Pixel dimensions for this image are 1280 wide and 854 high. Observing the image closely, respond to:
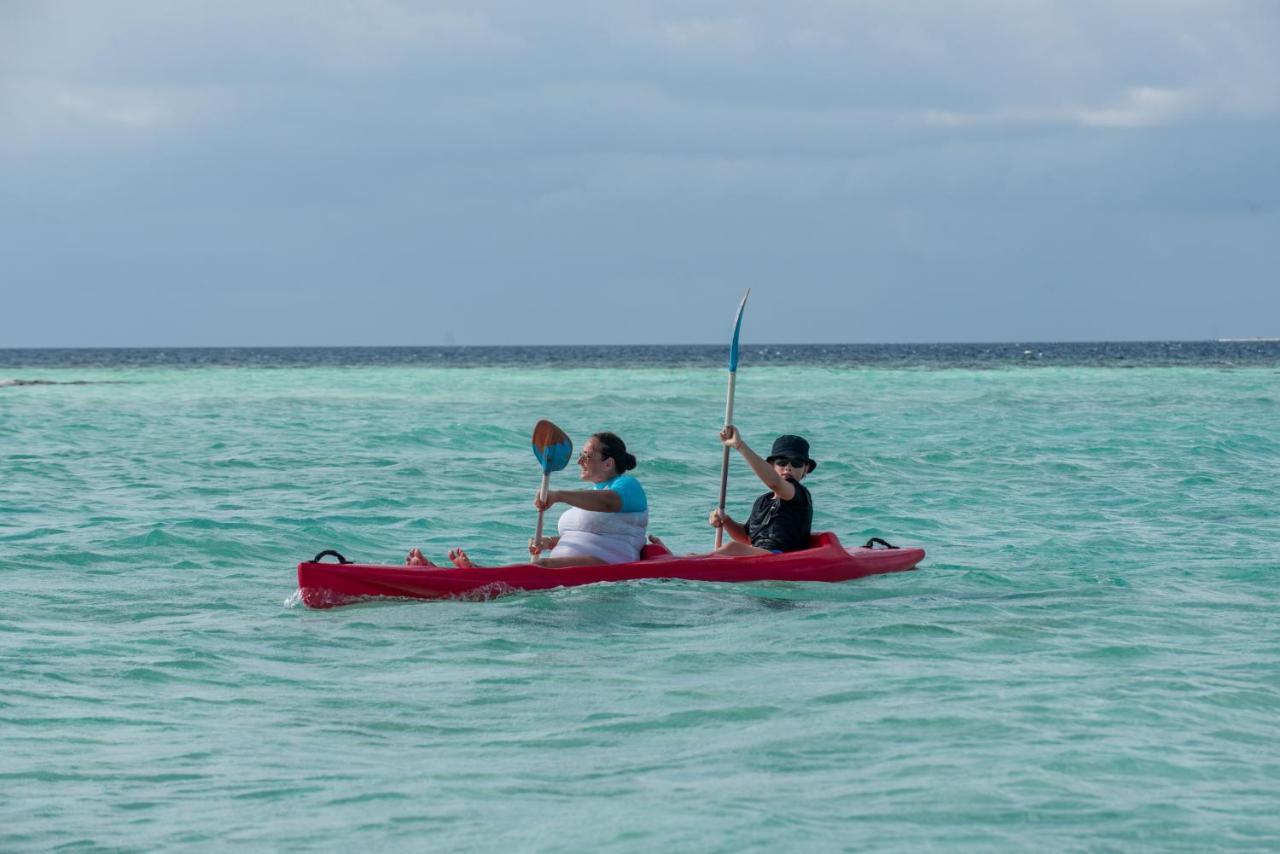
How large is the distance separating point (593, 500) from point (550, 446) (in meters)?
0.80

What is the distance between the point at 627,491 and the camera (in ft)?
29.2

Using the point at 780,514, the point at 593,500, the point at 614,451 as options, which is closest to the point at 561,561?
the point at 593,500

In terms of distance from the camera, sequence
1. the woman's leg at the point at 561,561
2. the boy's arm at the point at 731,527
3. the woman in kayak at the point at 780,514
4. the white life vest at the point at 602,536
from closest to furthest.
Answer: the woman's leg at the point at 561,561 → the white life vest at the point at 602,536 → the woman in kayak at the point at 780,514 → the boy's arm at the point at 731,527

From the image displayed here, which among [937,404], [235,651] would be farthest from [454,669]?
[937,404]

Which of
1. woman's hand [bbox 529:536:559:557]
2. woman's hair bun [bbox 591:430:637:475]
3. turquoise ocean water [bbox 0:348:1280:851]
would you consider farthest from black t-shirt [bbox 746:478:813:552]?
woman's hand [bbox 529:536:559:557]

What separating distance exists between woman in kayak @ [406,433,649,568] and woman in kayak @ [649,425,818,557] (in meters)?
0.39

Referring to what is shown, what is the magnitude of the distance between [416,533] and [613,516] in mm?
4244

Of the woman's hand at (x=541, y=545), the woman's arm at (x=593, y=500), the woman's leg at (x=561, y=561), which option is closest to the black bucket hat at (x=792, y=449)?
the woman's arm at (x=593, y=500)

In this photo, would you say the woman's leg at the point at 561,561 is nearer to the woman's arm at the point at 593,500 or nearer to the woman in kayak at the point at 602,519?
the woman in kayak at the point at 602,519

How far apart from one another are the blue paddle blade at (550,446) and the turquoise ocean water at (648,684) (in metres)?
1.08

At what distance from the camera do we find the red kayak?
858cm

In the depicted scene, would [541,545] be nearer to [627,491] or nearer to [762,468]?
[627,491]

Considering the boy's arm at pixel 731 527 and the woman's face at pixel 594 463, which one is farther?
the boy's arm at pixel 731 527

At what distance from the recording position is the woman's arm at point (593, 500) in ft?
28.2
